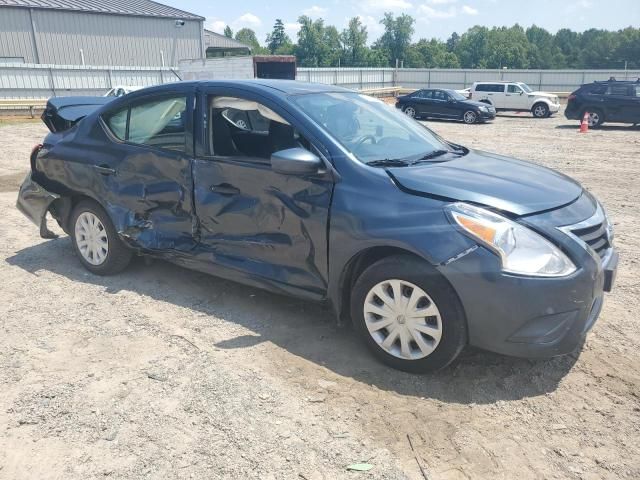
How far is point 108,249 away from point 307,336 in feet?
6.93

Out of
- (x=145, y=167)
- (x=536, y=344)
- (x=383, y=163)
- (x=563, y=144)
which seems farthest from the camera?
(x=563, y=144)

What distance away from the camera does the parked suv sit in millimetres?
24828

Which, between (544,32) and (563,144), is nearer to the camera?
(563,144)

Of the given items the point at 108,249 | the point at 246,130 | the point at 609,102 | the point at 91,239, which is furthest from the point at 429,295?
the point at 609,102

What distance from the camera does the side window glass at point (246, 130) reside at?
12.5 ft

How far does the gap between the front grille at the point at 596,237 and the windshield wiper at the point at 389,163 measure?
1.12 m

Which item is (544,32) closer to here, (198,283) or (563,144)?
(563,144)

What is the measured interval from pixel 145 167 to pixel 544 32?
146175 mm

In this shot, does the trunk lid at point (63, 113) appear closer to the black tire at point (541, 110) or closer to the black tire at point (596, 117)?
the black tire at point (596, 117)

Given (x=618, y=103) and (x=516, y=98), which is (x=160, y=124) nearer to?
(x=618, y=103)

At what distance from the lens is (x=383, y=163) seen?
355cm

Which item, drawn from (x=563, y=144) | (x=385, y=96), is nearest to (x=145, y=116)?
(x=563, y=144)

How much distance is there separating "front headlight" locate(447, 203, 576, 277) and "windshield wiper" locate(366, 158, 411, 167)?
0.71 metres

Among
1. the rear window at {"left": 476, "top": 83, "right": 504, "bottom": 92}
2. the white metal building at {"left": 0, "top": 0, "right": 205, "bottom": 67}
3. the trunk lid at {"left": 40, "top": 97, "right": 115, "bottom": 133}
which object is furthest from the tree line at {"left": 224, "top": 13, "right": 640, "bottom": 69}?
the trunk lid at {"left": 40, "top": 97, "right": 115, "bottom": 133}
